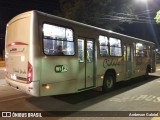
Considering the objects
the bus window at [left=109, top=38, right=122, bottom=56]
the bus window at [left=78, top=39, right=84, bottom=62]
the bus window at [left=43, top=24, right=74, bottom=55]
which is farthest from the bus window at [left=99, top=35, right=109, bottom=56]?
the bus window at [left=43, top=24, right=74, bottom=55]

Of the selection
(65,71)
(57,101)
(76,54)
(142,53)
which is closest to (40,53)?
(65,71)

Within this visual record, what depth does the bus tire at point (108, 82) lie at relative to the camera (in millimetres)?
11594

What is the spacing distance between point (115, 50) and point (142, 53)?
507 centimetres

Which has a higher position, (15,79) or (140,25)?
(140,25)

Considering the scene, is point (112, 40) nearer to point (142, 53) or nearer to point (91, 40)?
point (91, 40)

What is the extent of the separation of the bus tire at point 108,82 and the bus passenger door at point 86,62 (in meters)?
1.30

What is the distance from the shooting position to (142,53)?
55.8ft

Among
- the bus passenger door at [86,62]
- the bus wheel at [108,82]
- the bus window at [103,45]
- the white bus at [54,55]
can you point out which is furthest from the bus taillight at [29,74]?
the bus wheel at [108,82]

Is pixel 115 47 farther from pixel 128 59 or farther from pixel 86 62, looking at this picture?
pixel 86 62

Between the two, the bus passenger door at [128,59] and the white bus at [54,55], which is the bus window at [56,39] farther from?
the bus passenger door at [128,59]

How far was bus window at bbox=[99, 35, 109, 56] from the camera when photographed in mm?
11118

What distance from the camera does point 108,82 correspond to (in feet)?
38.9

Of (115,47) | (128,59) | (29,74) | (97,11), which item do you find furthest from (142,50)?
(97,11)

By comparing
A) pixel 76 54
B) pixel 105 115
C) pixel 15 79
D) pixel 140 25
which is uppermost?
pixel 140 25
